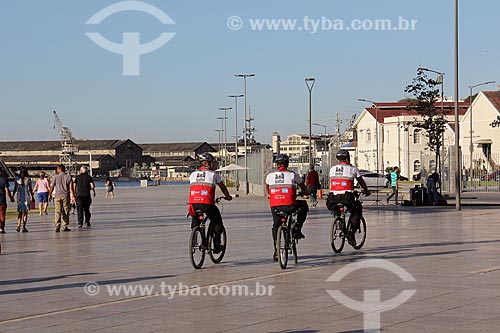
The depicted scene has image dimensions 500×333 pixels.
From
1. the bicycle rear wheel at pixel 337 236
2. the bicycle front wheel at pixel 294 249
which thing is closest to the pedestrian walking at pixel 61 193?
the bicycle rear wheel at pixel 337 236

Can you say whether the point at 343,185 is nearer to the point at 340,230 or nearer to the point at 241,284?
the point at 340,230

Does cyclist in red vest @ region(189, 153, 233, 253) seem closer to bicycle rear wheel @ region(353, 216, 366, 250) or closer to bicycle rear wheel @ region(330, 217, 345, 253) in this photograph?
bicycle rear wheel @ region(330, 217, 345, 253)

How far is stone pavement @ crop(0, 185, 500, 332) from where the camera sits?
9805 millimetres

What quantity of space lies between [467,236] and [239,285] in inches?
397

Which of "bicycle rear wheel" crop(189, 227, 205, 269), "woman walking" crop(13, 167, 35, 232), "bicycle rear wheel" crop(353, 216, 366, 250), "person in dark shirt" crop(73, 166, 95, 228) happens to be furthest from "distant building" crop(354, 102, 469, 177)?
"bicycle rear wheel" crop(189, 227, 205, 269)

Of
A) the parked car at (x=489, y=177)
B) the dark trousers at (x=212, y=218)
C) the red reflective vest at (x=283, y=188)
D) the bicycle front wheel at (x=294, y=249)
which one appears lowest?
the bicycle front wheel at (x=294, y=249)

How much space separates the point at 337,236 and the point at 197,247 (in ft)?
11.0

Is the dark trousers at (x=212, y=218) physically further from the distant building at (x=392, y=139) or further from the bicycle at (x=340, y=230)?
the distant building at (x=392, y=139)

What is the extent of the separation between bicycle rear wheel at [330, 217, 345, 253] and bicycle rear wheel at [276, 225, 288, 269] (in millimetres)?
2524

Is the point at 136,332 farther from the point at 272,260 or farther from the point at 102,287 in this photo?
the point at 272,260

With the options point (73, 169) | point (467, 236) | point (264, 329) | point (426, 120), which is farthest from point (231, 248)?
point (73, 169)

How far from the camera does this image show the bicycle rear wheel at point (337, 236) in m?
17.2

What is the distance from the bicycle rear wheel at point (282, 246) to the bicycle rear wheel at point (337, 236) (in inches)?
99.4
